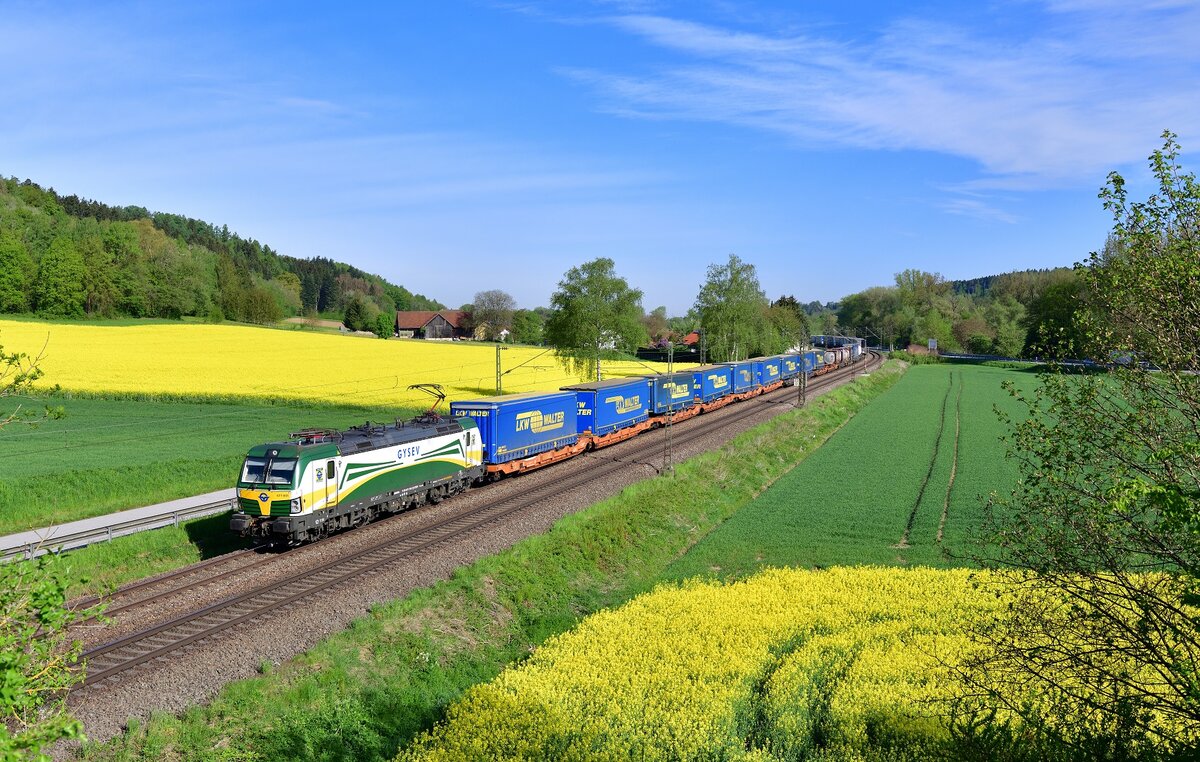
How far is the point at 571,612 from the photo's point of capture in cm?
2288

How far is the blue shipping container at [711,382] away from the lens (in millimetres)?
57625

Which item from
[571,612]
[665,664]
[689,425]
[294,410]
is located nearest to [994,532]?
[665,664]

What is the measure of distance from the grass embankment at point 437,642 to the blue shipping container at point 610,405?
8.36 metres

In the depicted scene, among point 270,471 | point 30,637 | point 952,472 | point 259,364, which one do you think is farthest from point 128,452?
point 952,472

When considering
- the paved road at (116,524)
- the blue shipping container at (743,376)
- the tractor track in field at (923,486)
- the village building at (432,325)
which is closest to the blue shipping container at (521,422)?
the paved road at (116,524)

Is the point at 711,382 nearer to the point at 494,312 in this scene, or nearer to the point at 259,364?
the point at 259,364

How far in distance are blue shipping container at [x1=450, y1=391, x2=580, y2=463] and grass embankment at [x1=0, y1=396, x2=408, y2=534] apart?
39.5 ft

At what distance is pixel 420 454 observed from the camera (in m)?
29.4

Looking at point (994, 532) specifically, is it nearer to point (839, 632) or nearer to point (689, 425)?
point (839, 632)

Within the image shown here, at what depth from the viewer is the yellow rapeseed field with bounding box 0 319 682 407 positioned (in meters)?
64.6

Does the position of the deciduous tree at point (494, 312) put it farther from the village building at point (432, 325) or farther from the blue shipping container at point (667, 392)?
the blue shipping container at point (667, 392)

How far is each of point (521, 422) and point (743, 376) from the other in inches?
1393

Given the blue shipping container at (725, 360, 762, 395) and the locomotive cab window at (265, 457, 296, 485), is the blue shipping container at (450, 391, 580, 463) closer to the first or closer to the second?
the locomotive cab window at (265, 457, 296, 485)

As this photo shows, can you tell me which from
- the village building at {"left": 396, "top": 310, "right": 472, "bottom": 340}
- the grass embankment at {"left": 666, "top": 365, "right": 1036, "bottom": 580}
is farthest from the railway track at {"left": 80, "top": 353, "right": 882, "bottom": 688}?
the village building at {"left": 396, "top": 310, "right": 472, "bottom": 340}
